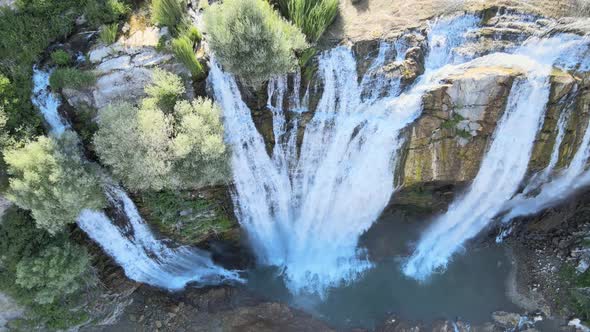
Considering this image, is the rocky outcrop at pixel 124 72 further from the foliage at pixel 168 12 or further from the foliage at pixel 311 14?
the foliage at pixel 311 14

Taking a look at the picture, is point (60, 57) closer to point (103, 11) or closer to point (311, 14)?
point (103, 11)

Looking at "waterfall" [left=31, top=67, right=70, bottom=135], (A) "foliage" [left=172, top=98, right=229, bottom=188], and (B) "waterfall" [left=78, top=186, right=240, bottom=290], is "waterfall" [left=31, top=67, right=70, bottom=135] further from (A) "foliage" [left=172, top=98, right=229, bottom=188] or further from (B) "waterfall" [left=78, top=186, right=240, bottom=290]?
(A) "foliage" [left=172, top=98, right=229, bottom=188]

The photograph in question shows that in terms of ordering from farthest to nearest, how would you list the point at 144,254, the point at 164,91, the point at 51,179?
1. the point at 144,254
2. the point at 164,91
3. the point at 51,179

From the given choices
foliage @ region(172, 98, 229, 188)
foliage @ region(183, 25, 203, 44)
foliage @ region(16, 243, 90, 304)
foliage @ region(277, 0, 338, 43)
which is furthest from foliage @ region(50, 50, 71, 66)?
foliage @ region(277, 0, 338, 43)

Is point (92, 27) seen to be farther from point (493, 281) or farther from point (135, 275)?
point (493, 281)

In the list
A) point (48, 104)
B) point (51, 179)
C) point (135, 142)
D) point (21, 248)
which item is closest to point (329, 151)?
point (135, 142)
